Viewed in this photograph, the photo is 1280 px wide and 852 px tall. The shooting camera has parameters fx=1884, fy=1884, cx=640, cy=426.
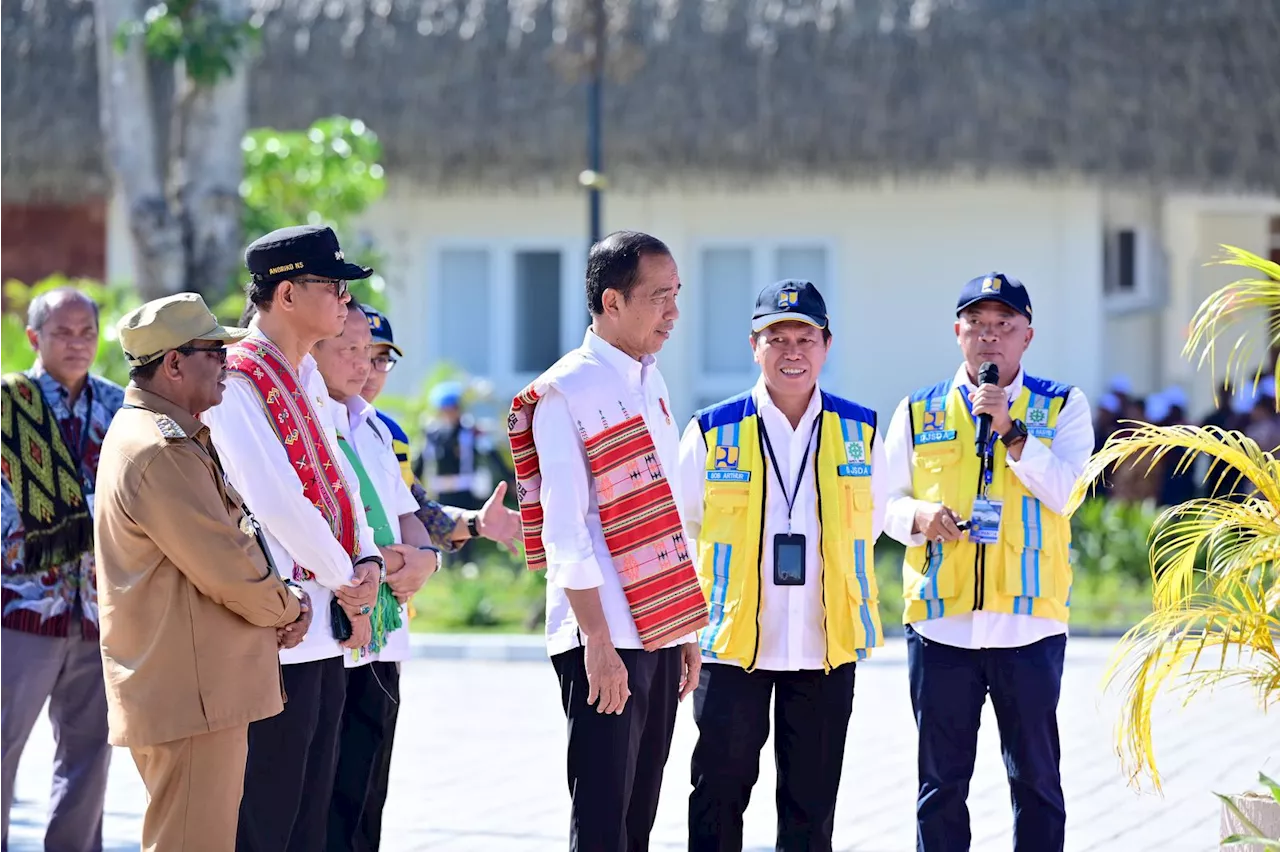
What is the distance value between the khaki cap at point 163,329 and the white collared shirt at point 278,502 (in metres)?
0.25

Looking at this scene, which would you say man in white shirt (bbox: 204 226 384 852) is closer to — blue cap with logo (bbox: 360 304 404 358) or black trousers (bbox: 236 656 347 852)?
black trousers (bbox: 236 656 347 852)

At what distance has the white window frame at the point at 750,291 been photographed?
18359 millimetres

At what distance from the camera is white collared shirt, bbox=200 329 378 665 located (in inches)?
200

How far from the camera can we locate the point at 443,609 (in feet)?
48.4

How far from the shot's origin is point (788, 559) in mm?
5992

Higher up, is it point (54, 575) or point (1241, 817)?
point (54, 575)

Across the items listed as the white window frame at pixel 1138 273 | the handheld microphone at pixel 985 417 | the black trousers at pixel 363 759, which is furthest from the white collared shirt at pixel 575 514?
the white window frame at pixel 1138 273

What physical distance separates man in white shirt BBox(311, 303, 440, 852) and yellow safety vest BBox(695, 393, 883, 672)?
914 millimetres

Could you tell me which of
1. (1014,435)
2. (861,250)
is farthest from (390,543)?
(861,250)

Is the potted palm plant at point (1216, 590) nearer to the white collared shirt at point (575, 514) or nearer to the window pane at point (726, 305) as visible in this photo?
the white collared shirt at point (575, 514)

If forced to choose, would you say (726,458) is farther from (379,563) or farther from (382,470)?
(379,563)

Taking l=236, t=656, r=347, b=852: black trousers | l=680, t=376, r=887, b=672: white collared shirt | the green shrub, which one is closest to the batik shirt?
l=236, t=656, r=347, b=852: black trousers

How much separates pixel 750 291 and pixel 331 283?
13395 millimetres

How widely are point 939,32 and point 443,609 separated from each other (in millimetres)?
7075
